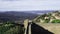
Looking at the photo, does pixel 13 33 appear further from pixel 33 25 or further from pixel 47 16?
pixel 47 16

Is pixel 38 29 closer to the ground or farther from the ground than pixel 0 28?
closer to the ground

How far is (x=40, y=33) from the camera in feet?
51.1

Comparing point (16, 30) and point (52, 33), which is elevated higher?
point (16, 30)

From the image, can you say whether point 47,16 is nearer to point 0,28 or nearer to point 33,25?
point 33,25

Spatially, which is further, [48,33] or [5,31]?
[48,33]

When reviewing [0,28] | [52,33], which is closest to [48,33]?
[52,33]

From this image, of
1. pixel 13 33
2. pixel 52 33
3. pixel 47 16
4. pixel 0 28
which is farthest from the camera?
pixel 47 16

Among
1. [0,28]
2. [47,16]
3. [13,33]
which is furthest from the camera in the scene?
[47,16]

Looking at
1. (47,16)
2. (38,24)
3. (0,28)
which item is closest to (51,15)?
(47,16)

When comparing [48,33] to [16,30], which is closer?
[16,30]

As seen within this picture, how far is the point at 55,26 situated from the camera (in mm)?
15242

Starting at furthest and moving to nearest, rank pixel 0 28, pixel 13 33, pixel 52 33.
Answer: pixel 52 33, pixel 0 28, pixel 13 33

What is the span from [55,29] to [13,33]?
5636mm

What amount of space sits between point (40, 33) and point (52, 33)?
3.01ft
